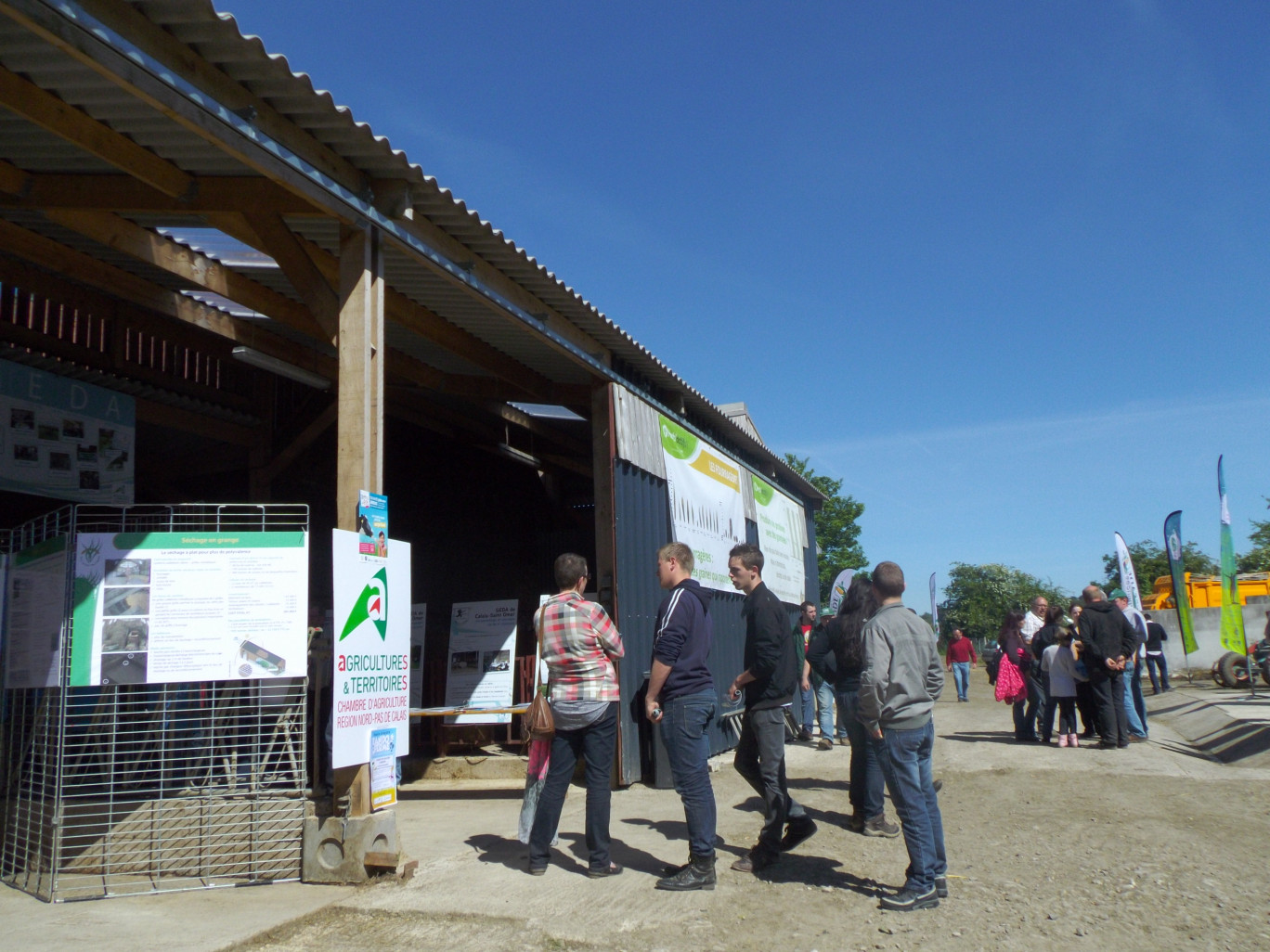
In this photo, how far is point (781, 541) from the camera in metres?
14.7

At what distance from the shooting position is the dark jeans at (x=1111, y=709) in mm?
9977

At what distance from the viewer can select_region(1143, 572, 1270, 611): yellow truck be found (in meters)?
24.6

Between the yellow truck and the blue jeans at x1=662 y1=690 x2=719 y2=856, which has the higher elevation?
the yellow truck

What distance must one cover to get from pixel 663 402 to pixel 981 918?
7433 millimetres

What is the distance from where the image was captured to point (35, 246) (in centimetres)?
695

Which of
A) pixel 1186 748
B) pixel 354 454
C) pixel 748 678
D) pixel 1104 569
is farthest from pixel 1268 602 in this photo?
pixel 1104 569

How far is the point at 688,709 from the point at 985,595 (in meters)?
80.7

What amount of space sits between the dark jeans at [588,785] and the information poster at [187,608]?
1445 mm

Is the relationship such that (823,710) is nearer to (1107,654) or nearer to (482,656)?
(1107,654)

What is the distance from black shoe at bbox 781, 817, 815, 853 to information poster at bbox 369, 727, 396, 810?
2.23m

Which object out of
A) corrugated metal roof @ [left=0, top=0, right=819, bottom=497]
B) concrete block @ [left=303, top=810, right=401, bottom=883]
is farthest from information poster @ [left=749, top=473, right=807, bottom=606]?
concrete block @ [left=303, top=810, right=401, bottom=883]

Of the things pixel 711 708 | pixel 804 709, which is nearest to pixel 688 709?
pixel 711 708

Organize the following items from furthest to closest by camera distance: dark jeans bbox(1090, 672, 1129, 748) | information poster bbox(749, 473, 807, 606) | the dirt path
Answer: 1. information poster bbox(749, 473, 807, 606)
2. dark jeans bbox(1090, 672, 1129, 748)
3. the dirt path

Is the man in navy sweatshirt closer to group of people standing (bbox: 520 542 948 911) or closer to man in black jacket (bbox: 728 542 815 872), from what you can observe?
group of people standing (bbox: 520 542 948 911)
